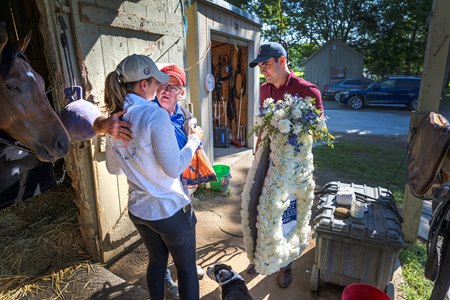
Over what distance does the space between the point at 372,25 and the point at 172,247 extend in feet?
78.6

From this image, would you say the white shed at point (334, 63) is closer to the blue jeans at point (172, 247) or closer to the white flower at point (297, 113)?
the white flower at point (297, 113)

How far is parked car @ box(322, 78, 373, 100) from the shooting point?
16438 millimetres

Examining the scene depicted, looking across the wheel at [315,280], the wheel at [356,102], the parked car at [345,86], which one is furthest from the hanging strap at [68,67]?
the parked car at [345,86]

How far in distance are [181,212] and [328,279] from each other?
61.0 inches

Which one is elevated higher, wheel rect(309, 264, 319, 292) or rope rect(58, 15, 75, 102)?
rope rect(58, 15, 75, 102)

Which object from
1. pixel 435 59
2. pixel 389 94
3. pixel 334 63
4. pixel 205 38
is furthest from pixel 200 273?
pixel 334 63

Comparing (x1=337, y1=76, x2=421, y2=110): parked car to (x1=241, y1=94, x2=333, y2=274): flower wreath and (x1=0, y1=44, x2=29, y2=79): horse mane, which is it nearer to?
(x1=241, y1=94, x2=333, y2=274): flower wreath

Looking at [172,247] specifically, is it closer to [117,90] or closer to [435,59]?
[117,90]

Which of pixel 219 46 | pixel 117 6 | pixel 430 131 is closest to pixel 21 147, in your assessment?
pixel 117 6

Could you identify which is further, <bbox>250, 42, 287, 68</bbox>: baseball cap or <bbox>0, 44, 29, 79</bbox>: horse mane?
<bbox>250, 42, 287, 68</bbox>: baseball cap

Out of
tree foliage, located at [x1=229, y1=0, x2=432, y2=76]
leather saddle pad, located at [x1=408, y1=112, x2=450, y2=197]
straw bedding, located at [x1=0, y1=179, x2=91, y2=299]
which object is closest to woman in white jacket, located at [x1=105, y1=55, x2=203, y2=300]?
straw bedding, located at [x1=0, y1=179, x2=91, y2=299]

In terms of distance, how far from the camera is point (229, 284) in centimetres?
199

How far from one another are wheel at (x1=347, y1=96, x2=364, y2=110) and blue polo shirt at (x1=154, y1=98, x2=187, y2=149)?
14.7 meters

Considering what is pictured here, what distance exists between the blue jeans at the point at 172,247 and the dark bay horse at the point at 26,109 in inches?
24.8
